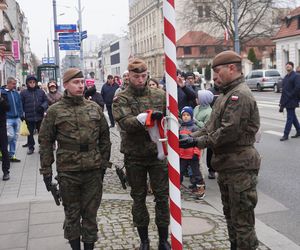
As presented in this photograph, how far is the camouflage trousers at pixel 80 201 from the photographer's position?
466 cm

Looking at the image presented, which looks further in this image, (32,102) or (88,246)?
(32,102)

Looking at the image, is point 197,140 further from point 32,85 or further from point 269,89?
point 269,89

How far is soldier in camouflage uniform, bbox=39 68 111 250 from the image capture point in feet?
15.2

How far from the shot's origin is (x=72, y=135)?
15.1 feet

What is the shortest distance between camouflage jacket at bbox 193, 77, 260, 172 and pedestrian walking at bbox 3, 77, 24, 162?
7831 mm

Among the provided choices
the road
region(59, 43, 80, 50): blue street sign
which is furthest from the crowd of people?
region(59, 43, 80, 50): blue street sign

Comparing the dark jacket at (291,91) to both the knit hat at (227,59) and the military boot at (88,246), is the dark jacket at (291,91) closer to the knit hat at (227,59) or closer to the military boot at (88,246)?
the knit hat at (227,59)

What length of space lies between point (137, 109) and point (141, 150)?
1.40 feet

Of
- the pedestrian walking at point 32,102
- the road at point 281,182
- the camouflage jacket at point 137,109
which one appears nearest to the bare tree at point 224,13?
the road at point 281,182

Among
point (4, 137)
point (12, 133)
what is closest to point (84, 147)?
point (4, 137)

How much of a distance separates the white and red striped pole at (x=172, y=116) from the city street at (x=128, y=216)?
131 centimetres

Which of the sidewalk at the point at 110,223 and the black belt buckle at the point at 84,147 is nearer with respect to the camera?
the black belt buckle at the point at 84,147

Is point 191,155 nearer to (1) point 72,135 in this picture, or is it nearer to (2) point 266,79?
(1) point 72,135

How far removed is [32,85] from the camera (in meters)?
12.0
